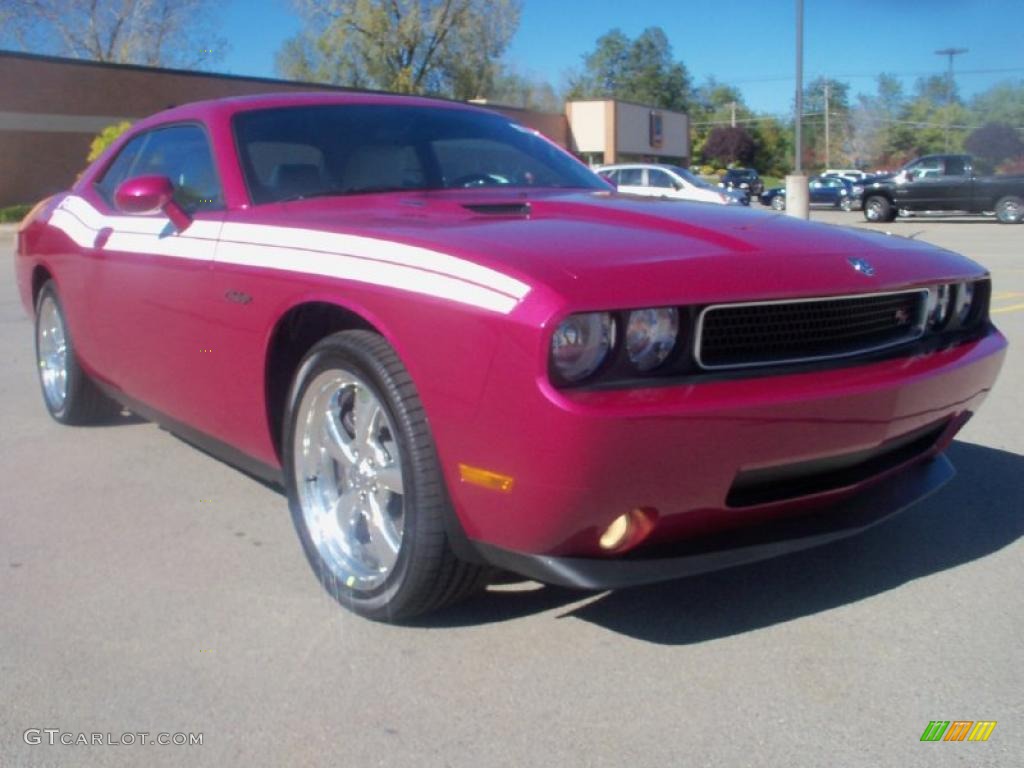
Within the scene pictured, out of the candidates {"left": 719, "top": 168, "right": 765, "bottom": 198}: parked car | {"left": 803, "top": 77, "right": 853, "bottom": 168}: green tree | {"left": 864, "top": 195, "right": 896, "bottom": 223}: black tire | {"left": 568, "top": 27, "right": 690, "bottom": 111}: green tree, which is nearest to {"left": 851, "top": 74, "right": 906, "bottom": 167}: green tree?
{"left": 803, "top": 77, "right": 853, "bottom": 168}: green tree

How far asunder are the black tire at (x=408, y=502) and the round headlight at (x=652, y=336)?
573 mm

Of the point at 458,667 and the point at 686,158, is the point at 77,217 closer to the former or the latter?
the point at 458,667

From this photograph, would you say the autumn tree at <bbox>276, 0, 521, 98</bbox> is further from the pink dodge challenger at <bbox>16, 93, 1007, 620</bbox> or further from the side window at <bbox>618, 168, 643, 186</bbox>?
the pink dodge challenger at <bbox>16, 93, 1007, 620</bbox>

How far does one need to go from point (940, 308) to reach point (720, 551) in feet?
3.80

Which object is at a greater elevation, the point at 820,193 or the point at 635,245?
the point at 635,245

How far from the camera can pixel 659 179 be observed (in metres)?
25.2

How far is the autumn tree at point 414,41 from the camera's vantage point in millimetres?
44406

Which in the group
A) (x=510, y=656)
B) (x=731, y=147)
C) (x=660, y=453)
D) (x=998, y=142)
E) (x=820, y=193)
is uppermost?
(x=731, y=147)

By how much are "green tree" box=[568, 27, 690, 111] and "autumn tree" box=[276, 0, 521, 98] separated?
52425 millimetres

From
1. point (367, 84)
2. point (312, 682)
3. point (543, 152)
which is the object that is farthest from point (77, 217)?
point (367, 84)

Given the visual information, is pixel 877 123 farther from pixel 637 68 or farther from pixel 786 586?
pixel 786 586

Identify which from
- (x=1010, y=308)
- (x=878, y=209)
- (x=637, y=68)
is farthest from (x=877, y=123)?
(x=1010, y=308)

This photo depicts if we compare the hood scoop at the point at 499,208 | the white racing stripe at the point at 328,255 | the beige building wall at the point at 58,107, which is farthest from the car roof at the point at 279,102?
the beige building wall at the point at 58,107

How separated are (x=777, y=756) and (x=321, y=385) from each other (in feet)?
5.36
